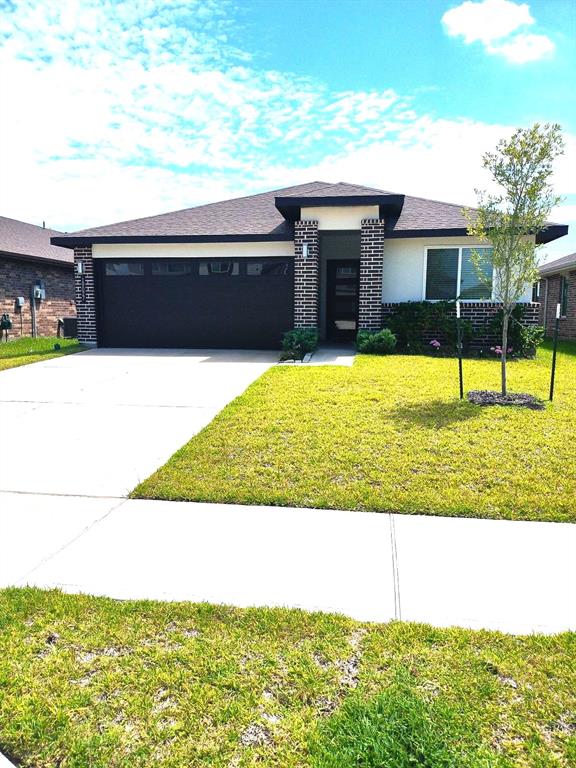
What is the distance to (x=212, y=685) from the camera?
89.4 inches

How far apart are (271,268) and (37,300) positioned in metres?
10.2

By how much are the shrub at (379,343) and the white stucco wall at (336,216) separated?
2794mm

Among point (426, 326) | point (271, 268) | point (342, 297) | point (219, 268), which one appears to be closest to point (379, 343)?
point (426, 326)

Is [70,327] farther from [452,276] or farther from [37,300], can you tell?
[452,276]

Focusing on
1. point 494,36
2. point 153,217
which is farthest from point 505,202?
point 153,217

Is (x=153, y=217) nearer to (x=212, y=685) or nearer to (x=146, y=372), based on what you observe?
(x=146, y=372)

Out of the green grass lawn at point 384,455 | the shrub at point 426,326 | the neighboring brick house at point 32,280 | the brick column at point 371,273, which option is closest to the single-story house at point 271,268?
the brick column at point 371,273

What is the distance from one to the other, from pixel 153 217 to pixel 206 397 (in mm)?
9630

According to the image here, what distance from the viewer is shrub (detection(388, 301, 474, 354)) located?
1250 centimetres

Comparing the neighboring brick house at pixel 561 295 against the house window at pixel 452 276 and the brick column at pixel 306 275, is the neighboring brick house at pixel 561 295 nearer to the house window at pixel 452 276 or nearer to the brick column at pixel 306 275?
A: the house window at pixel 452 276

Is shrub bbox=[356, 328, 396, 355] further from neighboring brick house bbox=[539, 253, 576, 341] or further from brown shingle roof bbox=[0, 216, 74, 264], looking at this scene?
brown shingle roof bbox=[0, 216, 74, 264]

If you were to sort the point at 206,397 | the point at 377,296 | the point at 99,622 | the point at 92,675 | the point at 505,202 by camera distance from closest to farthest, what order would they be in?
1. the point at 92,675
2. the point at 99,622
3. the point at 505,202
4. the point at 206,397
5. the point at 377,296

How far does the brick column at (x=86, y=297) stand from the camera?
47.8 feet

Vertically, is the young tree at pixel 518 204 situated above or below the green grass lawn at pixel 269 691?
above
